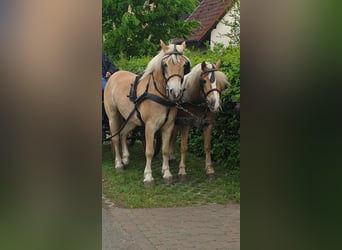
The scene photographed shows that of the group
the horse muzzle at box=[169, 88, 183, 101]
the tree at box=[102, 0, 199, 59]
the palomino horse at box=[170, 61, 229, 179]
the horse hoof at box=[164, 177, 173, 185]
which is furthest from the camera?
the tree at box=[102, 0, 199, 59]

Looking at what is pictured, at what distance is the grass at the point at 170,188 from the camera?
5117 millimetres

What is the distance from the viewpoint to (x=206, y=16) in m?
10.7

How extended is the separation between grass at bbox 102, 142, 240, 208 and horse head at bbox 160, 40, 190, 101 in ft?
3.55

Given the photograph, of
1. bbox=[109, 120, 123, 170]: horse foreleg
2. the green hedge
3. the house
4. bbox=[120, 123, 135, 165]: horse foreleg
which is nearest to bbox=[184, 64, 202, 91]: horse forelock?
the green hedge

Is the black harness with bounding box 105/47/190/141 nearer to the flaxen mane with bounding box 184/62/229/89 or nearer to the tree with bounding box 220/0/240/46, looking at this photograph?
the flaxen mane with bounding box 184/62/229/89

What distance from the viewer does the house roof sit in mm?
9944

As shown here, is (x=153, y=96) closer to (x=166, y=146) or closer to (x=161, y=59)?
(x=161, y=59)

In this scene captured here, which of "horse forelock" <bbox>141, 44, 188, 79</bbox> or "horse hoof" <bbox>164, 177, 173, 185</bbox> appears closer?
"horse forelock" <bbox>141, 44, 188, 79</bbox>

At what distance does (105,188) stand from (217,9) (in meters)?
5.78

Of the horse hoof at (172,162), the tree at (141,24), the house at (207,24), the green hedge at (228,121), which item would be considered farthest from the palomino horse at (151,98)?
the house at (207,24)

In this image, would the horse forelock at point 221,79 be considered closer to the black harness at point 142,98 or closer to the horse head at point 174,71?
the horse head at point 174,71
